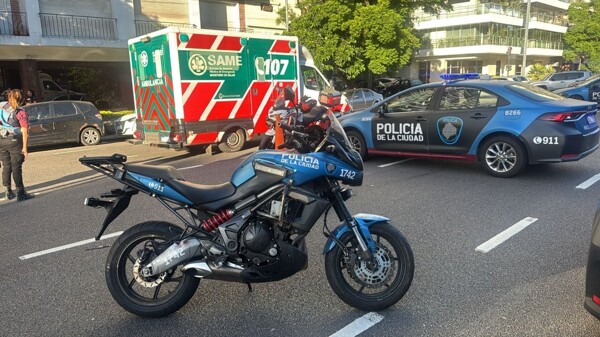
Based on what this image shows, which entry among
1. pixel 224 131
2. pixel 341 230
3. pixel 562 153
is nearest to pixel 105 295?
pixel 341 230

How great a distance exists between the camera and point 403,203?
6.07 metres

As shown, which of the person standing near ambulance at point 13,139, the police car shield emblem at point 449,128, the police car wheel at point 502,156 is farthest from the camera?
the police car shield emblem at point 449,128

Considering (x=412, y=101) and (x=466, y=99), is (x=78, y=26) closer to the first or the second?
(x=412, y=101)

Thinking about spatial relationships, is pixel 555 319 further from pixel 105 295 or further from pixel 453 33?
pixel 453 33

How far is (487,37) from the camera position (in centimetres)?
4253

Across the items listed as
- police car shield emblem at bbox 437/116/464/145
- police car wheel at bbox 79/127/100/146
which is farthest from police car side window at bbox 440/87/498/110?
police car wheel at bbox 79/127/100/146

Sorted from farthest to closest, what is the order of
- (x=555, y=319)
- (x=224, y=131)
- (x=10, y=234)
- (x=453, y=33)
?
(x=453, y=33), (x=224, y=131), (x=10, y=234), (x=555, y=319)

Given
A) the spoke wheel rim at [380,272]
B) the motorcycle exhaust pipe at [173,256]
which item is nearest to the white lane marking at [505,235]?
the spoke wheel rim at [380,272]

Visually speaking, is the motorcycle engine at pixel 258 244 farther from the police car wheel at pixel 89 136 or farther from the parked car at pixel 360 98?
the parked car at pixel 360 98

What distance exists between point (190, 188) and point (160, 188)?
0.21m

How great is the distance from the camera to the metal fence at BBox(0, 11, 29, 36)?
1658 cm

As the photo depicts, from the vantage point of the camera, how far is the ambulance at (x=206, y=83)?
9.77 m

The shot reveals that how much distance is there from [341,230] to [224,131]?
7.87 m

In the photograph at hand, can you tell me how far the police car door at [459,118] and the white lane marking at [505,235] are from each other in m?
2.48
